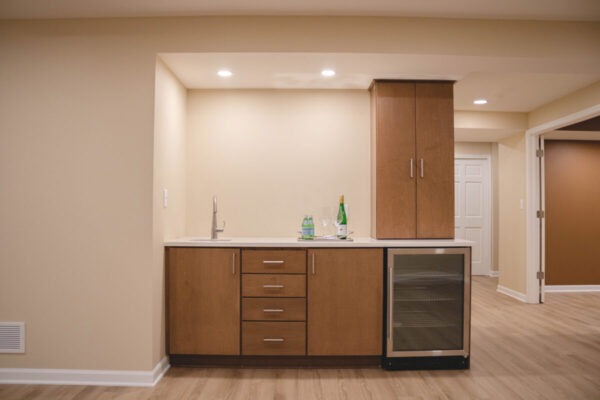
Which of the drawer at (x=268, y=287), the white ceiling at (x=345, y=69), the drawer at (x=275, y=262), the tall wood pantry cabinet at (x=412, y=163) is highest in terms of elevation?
the white ceiling at (x=345, y=69)

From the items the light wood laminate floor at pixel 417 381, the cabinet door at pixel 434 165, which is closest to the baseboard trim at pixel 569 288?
the light wood laminate floor at pixel 417 381

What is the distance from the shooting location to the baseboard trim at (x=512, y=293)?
4.62m

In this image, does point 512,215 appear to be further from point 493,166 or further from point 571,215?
point 493,166

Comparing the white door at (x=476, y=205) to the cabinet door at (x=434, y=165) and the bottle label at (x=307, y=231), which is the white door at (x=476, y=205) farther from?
the bottle label at (x=307, y=231)

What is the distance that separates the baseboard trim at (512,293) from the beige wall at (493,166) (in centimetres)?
133

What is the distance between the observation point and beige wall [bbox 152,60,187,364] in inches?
99.0

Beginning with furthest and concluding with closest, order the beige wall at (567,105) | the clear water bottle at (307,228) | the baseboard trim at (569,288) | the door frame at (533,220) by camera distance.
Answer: the baseboard trim at (569,288), the door frame at (533,220), the beige wall at (567,105), the clear water bottle at (307,228)

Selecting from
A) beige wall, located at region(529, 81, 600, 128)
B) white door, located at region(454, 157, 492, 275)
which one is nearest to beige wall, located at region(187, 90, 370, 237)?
beige wall, located at region(529, 81, 600, 128)

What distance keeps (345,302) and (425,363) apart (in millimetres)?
728

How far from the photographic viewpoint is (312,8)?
2.38 metres

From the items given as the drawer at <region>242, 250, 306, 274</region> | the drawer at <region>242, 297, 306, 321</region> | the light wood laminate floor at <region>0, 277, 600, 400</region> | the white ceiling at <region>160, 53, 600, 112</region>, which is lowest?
the light wood laminate floor at <region>0, 277, 600, 400</region>

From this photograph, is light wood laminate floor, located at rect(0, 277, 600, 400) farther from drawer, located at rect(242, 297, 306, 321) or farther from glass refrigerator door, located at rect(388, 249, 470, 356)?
drawer, located at rect(242, 297, 306, 321)

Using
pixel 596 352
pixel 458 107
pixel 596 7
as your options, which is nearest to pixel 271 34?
pixel 596 7

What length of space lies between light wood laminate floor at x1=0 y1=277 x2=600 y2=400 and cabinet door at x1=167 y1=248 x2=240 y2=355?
0.20 m
